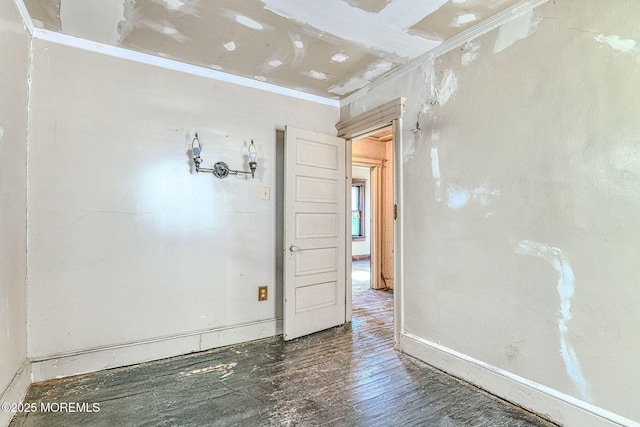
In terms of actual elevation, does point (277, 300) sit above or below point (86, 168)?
below

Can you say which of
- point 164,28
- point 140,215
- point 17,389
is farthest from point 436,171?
point 17,389

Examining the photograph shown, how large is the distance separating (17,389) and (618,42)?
140 inches

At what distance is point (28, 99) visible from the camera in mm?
2033

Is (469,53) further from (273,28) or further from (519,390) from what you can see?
(519,390)

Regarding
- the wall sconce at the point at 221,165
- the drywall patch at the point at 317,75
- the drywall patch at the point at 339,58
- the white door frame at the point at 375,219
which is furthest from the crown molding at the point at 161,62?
the white door frame at the point at 375,219

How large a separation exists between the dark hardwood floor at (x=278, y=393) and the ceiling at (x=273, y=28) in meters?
2.28

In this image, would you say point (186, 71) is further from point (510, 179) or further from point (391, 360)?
point (391, 360)

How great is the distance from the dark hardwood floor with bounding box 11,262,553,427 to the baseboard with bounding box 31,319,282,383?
A: 59 millimetres

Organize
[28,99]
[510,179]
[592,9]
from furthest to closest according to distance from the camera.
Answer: [28,99] < [510,179] < [592,9]

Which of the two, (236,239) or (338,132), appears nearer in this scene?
(236,239)

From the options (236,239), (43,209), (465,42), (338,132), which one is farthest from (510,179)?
(43,209)

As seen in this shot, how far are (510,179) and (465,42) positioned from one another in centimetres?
98

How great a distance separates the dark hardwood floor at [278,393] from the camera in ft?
5.57

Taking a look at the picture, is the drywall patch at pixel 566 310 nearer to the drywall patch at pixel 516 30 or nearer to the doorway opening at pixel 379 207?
the drywall patch at pixel 516 30
